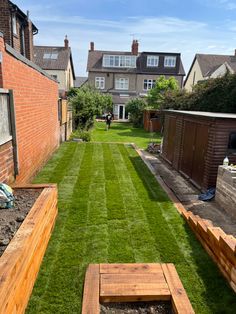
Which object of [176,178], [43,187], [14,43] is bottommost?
[176,178]

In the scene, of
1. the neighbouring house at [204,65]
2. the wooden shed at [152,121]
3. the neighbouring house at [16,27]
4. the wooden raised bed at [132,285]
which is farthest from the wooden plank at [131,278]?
the neighbouring house at [204,65]

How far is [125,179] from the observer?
861cm

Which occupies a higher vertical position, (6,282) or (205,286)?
(6,282)

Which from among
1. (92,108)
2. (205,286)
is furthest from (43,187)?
(92,108)

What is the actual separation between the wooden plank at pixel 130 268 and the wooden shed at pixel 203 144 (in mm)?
4363

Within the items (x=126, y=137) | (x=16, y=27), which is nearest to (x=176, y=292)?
(x=16, y=27)

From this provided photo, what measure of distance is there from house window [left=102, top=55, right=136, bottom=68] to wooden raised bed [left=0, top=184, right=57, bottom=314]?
38171mm

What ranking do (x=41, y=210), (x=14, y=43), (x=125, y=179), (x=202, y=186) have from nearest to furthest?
(x=41, y=210) → (x=202, y=186) → (x=125, y=179) → (x=14, y=43)

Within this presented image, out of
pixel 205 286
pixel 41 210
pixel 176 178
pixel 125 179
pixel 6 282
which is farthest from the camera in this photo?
pixel 176 178

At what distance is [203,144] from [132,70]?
111 feet

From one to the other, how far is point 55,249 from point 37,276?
716 mm

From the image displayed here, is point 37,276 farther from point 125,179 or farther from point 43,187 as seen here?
point 125,179

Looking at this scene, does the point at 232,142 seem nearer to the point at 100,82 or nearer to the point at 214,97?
the point at 214,97

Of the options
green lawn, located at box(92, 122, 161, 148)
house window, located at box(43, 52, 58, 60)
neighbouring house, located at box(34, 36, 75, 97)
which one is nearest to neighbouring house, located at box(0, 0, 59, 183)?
green lawn, located at box(92, 122, 161, 148)
